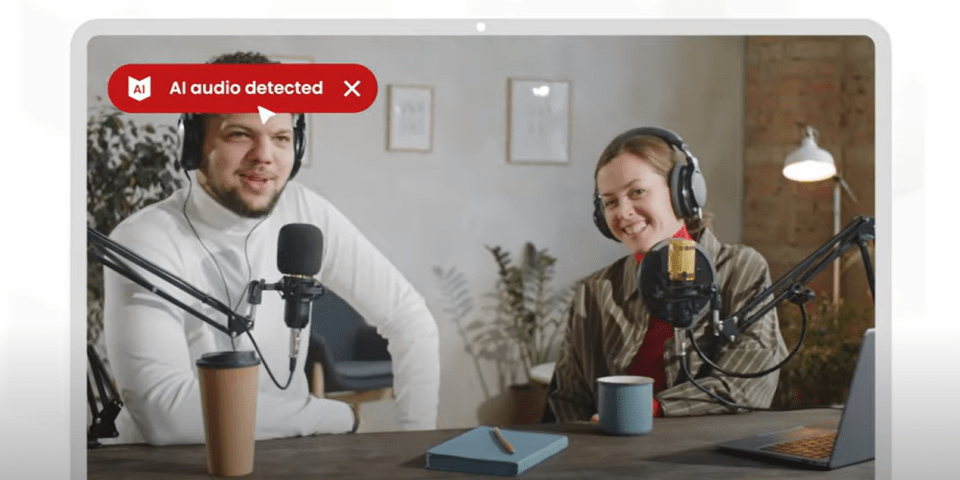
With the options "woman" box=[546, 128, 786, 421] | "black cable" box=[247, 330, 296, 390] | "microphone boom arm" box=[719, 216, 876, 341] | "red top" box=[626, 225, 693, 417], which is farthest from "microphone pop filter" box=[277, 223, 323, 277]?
"microphone boom arm" box=[719, 216, 876, 341]

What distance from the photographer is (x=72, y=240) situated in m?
1.22

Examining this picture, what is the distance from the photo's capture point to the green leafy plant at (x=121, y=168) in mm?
1212

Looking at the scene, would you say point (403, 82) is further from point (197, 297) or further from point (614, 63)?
point (197, 297)

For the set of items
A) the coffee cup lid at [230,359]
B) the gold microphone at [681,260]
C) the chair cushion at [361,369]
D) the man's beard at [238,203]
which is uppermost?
the man's beard at [238,203]

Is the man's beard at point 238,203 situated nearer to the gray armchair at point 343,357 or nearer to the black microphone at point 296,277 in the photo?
the black microphone at point 296,277

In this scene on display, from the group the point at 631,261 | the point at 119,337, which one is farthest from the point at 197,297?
the point at 631,261

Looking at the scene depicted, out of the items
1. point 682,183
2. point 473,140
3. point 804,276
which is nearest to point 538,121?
point 473,140

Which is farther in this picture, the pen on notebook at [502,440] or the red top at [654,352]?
the red top at [654,352]

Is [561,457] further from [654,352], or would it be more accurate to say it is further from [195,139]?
[195,139]

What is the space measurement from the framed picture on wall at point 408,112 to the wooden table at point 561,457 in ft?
1.37

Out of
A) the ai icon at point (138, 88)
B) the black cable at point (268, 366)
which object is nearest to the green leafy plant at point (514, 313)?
the black cable at point (268, 366)

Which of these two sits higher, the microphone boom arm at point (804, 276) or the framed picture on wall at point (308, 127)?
the framed picture on wall at point (308, 127)
